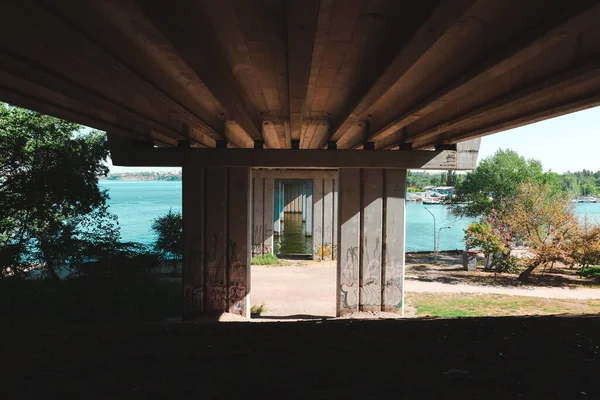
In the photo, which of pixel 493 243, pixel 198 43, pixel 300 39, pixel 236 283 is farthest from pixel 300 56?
pixel 493 243

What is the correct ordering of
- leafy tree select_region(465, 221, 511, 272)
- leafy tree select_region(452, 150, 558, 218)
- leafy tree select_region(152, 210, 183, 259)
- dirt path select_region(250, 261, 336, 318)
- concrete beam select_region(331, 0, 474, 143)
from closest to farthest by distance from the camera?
1. concrete beam select_region(331, 0, 474, 143)
2. dirt path select_region(250, 261, 336, 318)
3. leafy tree select_region(465, 221, 511, 272)
4. leafy tree select_region(152, 210, 183, 259)
5. leafy tree select_region(452, 150, 558, 218)

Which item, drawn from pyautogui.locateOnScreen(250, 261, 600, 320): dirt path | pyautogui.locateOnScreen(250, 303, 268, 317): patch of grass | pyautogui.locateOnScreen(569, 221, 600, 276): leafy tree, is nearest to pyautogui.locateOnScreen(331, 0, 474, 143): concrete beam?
pyautogui.locateOnScreen(250, 303, 268, 317): patch of grass

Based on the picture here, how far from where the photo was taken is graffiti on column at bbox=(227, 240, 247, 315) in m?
14.8

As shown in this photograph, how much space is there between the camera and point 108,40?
230 inches

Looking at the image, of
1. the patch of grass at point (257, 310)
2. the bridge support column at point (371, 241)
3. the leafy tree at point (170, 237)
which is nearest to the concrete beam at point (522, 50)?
the bridge support column at point (371, 241)

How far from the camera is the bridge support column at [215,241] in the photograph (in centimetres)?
1472

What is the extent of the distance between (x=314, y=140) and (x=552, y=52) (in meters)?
11.2

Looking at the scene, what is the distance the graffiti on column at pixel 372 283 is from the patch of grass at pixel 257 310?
14.9 ft

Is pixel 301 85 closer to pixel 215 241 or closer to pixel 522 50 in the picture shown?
pixel 522 50

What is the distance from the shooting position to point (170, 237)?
29953 mm

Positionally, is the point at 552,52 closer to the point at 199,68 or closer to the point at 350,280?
the point at 199,68

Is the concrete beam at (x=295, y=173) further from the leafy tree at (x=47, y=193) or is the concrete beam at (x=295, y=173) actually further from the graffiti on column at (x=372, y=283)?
the graffiti on column at (x=372, y=283)

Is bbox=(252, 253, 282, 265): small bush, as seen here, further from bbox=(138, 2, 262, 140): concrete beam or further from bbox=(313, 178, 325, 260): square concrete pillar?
bbox=(138, 2, 262, 140): concrete beam

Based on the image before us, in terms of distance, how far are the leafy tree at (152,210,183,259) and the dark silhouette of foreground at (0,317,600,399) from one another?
2198 centimetres
